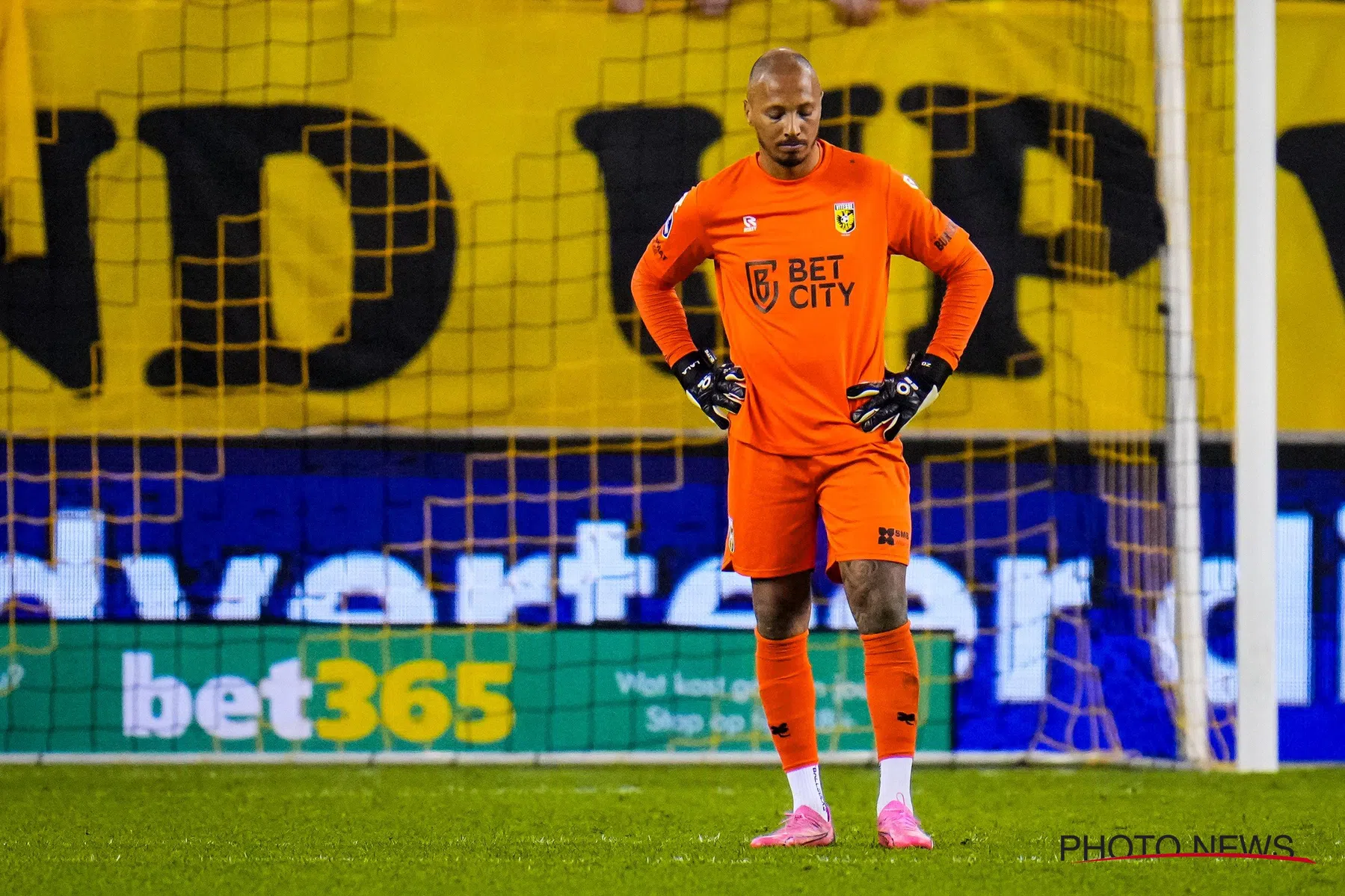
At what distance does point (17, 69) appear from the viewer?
5.31 meters

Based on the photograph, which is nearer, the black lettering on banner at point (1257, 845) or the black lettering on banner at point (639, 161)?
the black lettering on banner at point (1257, 845)

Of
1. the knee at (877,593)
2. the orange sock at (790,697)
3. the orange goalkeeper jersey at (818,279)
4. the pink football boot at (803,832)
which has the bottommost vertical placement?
the pink football boot at (803,832)

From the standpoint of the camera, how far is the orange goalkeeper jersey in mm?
3338

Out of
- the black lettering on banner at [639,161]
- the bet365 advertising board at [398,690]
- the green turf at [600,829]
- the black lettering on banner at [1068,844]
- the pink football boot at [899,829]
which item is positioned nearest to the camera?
the green turf at [600,829]

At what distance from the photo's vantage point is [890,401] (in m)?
3.30

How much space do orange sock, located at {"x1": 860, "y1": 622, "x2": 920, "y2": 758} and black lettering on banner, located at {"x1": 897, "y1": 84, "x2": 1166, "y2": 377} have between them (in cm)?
209

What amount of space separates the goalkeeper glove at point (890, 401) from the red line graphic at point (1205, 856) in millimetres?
880

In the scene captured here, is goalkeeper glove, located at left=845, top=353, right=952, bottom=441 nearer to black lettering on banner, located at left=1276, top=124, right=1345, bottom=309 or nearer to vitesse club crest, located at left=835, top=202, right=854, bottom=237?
vitesse club crest, located at left=835, top=202, right=854, bottom=237

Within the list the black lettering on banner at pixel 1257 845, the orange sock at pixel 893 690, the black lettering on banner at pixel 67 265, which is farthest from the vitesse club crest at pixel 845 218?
the black lettering on banner at pixel 67 265

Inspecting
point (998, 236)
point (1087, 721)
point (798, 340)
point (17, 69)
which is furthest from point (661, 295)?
point (17, 69)

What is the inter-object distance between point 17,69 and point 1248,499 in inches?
151

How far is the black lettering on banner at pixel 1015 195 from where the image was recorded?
17.2 feet

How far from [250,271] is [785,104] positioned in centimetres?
256

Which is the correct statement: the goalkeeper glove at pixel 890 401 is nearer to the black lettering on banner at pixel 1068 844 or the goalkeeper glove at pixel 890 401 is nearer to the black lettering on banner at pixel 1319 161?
the black lettering on banner at pixel 1068 844
